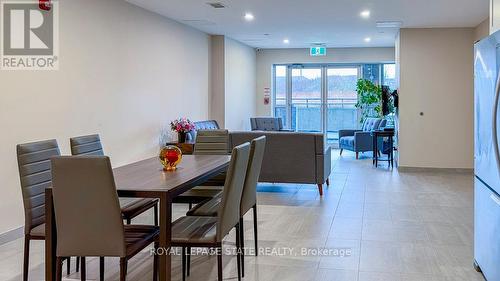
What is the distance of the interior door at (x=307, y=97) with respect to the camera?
40.5 feet

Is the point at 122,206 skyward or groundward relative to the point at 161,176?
groundward

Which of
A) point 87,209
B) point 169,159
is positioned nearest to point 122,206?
point 169,159

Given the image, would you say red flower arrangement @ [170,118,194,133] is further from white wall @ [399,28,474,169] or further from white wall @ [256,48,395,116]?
white wall @ [256,48,395,116]

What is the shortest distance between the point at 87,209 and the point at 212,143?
2296mm

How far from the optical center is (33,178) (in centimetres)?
301

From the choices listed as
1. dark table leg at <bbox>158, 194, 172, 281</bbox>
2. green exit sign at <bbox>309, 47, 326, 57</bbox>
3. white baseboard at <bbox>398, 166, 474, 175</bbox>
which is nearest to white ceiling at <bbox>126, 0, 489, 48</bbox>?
green exit sign at <bbox>309, 47, 326, 57</bbox>

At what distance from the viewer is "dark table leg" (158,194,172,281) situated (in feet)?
8.26

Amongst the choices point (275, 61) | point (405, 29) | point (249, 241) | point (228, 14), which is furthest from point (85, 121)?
point (275, 61)

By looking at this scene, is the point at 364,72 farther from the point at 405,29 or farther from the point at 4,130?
the point at 4,130

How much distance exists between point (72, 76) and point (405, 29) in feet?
19.4

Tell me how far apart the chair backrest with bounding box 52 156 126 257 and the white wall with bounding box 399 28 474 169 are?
6.97 metres

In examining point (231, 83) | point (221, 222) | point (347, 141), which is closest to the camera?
point (221, 222)

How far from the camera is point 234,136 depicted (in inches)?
245

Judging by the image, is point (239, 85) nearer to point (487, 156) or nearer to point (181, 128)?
point (181, 128)
